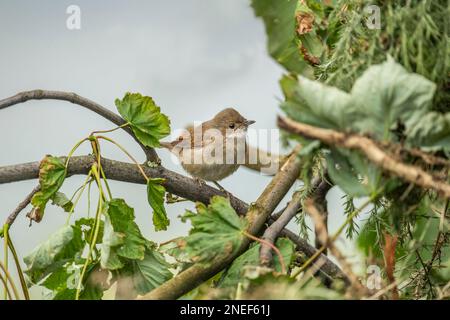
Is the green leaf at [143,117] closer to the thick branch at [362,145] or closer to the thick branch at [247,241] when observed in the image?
the thick branch at [247,241]

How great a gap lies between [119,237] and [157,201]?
0.20m

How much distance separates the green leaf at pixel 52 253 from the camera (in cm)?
145

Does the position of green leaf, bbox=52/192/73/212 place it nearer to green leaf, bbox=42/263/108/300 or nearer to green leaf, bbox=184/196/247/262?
green leaf, bbox=42/263/108/300

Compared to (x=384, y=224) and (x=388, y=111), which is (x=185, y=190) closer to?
(x=384, y=224)

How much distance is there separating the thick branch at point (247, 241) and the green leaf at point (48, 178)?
34 centimetres

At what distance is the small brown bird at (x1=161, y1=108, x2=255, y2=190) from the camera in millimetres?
2686

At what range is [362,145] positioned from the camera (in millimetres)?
914

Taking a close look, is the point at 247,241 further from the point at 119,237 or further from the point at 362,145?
the point at 362,145

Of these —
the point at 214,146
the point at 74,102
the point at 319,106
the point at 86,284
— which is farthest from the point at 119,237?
the point at 214,146

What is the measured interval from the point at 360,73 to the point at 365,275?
34 cm

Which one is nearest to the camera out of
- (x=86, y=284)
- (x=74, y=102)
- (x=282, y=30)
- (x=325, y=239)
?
(x=325, y=239)

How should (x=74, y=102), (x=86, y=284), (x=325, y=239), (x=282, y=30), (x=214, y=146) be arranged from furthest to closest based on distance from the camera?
(x=214, y=146) < (x=282, y=30) < (x=74, y=102) < (x=86, y=284) < (x=325, y=239)

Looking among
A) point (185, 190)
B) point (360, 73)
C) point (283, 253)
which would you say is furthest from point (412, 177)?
point (185, 190)

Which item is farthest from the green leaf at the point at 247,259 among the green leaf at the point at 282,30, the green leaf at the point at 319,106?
the green leaf at the point at 282,30
